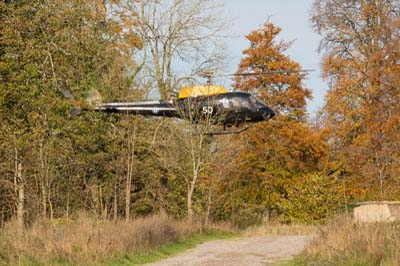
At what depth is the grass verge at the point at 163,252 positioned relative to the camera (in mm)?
11997

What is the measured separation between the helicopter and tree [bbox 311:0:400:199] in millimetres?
8484

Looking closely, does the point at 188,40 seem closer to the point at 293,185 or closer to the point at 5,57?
the point at 293,185

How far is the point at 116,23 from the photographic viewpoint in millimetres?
25938

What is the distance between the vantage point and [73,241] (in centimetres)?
1199

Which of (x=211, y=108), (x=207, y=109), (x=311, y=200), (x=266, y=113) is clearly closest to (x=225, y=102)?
(x=266, y=113)

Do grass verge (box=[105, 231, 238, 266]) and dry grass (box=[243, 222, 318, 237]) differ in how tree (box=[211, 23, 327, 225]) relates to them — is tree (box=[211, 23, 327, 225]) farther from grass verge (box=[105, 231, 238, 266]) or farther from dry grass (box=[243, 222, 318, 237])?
grass verge (box=[105, 231, 238, 266])

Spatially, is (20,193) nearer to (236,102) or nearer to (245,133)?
(236,102)

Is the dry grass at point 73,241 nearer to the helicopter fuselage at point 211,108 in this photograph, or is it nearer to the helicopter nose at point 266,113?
the helicopter fuselage at point 211,108

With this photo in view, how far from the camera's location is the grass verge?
11997mm

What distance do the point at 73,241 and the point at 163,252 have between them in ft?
9.64

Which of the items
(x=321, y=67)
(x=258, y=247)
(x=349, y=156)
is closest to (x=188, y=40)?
(x=321, y=67)

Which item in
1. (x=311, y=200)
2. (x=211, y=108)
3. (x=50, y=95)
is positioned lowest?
(x=311, y=200)

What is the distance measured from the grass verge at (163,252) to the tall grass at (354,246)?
346 cm

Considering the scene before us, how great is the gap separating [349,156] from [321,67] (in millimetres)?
4852
